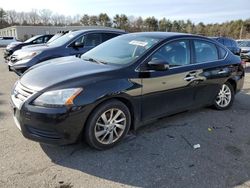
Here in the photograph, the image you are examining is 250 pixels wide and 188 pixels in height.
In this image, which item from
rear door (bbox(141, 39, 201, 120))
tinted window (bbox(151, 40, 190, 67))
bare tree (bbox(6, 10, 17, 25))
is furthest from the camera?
bare tree (bbox(6, 10, 17, 25))

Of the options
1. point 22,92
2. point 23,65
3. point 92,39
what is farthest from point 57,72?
point 92,39

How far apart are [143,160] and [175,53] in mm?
1907

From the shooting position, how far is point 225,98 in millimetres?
5512

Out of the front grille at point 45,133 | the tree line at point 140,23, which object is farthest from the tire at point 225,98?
the tree line at point 140,23

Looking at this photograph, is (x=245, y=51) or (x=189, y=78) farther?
(x=245, y=51)

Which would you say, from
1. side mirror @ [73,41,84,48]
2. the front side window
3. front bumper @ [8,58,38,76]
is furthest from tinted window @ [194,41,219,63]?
the front side window

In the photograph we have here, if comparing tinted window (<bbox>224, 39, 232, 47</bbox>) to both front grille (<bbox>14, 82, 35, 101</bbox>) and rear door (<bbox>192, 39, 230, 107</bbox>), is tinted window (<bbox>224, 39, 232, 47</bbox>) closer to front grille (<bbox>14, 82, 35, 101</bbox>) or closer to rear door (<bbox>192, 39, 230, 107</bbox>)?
rear door (<bbox>192, 39, 230, 107</bbox>)

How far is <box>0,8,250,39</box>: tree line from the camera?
44409mm

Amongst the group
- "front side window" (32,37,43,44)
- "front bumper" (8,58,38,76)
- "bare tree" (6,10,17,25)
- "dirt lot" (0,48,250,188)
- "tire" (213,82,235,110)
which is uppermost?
"bare tree" (6,10,17,25)

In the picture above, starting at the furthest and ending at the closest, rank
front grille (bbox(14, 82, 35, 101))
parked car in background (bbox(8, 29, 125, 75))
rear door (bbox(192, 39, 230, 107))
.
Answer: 1. parked car in background (bbox(8, 29, 125, 75))
2. rear door (bbox(192, 39, 230, 107))
3. front grille (bbox(14, 82, 35, 101))

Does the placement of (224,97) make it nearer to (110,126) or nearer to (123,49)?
(123,49)

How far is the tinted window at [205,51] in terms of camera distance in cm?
472

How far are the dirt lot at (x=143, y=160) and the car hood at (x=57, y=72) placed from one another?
2.98 ft

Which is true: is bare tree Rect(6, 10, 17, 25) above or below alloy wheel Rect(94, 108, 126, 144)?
above
